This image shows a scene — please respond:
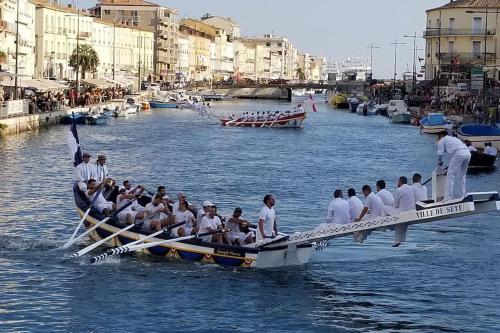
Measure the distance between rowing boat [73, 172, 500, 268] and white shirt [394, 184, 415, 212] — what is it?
0.44 metres

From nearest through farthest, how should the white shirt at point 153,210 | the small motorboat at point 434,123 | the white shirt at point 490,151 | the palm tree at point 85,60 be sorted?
the white shirt at point 153,210 < the white shirt at point 490,151 < the small motorboat at point 434,123 < the palm tree at point 85,60

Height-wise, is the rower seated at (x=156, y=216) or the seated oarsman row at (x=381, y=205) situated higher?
the seated oarsman row at (x=381, y=205)

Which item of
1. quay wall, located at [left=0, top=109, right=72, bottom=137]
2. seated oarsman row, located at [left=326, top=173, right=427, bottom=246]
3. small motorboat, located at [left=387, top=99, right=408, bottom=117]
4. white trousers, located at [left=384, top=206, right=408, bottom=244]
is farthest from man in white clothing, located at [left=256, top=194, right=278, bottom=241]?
small motorboat, located at [left=387, top=99, right=408, bottom=117]

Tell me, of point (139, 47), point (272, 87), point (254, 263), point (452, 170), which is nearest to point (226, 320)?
point (254, 263)

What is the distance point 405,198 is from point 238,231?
4799mm

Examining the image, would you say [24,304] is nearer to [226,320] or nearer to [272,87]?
[226,320]

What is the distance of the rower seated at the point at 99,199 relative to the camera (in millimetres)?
29375

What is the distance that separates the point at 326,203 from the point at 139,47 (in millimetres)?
142134

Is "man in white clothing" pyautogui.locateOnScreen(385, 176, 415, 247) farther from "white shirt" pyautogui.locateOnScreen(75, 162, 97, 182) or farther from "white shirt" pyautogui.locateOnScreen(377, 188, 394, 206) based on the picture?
"white shirt" pyautogui.locateOnScreen(75, 162, 97, 182)

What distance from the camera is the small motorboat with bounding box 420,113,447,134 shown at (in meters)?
82.0

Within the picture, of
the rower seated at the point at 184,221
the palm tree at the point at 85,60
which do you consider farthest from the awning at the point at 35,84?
the rower seated at the point at 184,221

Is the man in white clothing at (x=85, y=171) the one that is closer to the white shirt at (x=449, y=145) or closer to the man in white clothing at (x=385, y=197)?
the man in white clothing at (x=385, y=197)

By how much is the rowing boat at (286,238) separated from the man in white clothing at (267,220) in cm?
23

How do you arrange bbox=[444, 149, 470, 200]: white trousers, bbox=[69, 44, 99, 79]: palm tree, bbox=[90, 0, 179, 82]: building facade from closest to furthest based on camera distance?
bbox=[444, 149, 470, 200]: white trousers → bbox=[69, 44, 99, 79]: palm tree → bbox=[90, 0, 179, 82]: building facade
